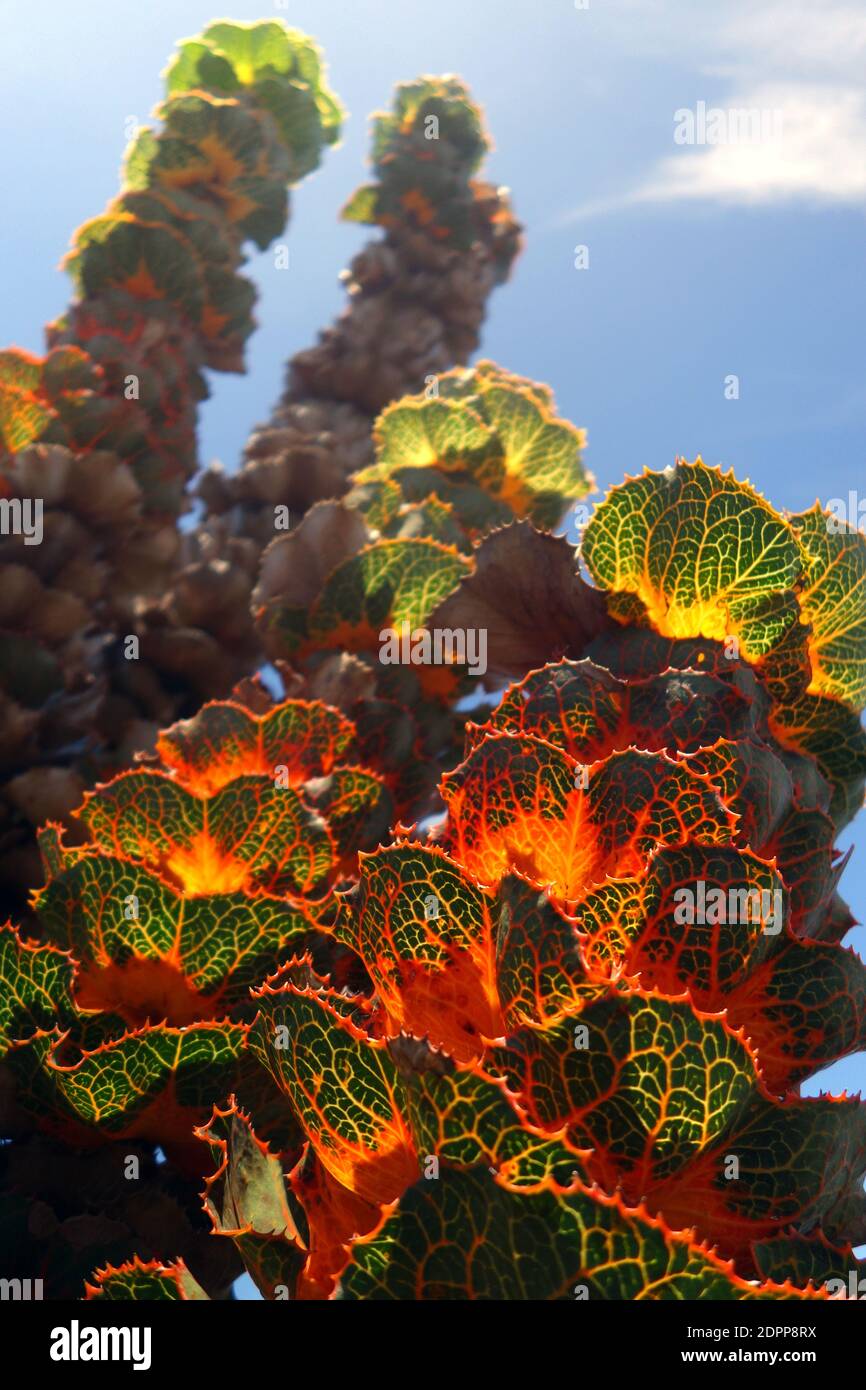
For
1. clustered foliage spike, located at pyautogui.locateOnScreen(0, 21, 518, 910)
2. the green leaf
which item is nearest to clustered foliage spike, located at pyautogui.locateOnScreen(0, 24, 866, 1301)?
the green leaf

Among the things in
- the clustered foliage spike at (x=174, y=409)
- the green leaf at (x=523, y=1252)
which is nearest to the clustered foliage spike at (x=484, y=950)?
the green leaf at (x=523, y=1252)

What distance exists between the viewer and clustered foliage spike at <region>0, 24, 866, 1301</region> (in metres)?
2.09

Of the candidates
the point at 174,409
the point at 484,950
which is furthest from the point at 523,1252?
the point at 174,409

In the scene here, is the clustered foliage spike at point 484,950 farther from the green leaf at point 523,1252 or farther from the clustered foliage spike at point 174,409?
the clustered foliage spike at point 174,409

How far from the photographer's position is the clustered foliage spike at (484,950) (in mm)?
2090

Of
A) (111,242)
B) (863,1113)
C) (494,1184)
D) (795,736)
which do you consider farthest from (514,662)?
(111,242)

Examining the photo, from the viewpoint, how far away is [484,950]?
2.54 m

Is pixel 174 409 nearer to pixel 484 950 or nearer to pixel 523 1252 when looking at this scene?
pixel 484 950

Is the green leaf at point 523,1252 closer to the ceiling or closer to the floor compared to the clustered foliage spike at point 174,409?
closer to the floor

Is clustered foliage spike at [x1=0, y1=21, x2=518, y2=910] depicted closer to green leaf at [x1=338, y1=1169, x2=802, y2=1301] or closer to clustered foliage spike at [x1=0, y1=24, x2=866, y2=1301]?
clustered foliage spike at [x1=0, y1=24, x2=866, y2=1301]

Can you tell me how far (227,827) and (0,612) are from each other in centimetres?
319

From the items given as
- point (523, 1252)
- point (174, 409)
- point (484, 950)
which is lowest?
point (523, 1252)

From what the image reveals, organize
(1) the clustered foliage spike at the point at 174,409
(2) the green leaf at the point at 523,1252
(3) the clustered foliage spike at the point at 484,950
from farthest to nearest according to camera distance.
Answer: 1. (1) the clustered foliage spike at the point at 174,409
2. (3) the clustered foliage spike at the point at 484,950
3. (2) the green leaf at the point at 523,1252
